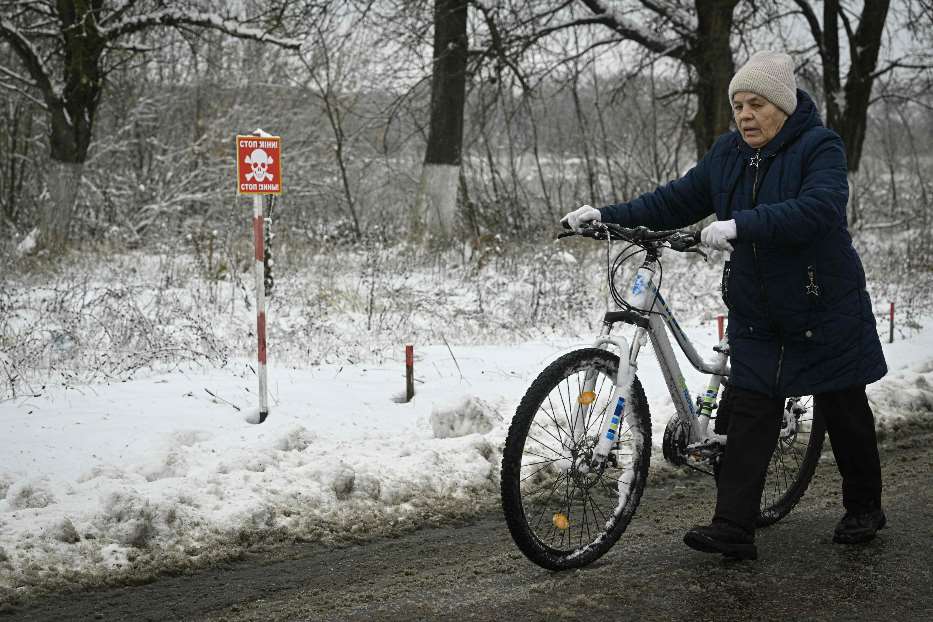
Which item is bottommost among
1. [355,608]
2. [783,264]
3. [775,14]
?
[355,608]

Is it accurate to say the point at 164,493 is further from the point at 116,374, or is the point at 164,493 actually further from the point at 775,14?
the point at 775,14

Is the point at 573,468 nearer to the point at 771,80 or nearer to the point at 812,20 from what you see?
the point at 771,80

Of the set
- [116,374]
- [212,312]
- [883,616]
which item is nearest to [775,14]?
[212,312]

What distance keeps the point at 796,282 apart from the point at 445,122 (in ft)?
36.8

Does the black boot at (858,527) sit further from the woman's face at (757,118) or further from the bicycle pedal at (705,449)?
the woman's face at (757,118)

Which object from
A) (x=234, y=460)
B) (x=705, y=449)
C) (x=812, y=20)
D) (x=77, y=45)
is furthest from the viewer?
(x=812, y=20)

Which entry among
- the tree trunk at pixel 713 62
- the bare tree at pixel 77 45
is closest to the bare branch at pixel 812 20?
the tree trunk at pixel 713 62

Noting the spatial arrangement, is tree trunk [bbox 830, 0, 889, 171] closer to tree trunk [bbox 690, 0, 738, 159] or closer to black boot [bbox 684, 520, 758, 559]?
tree trunk [bbox 690, 0, 738, 159]

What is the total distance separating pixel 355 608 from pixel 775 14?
1433 cm

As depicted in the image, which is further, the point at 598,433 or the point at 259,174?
the point at 259,174

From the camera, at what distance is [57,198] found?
43.3 feet

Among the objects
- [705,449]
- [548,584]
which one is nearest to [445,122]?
[705,449]

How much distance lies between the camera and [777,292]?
3391mm

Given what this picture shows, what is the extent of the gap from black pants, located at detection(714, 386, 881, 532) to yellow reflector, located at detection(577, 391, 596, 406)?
0.58 meters
